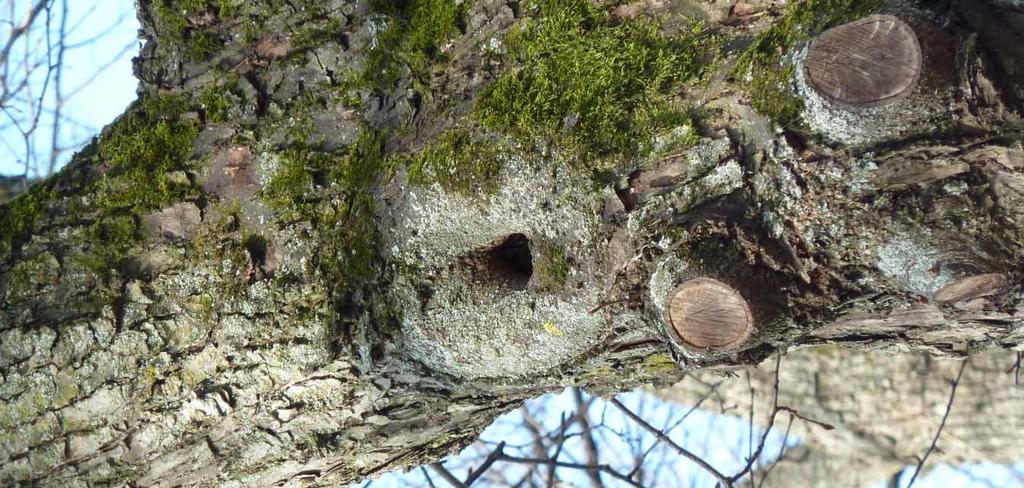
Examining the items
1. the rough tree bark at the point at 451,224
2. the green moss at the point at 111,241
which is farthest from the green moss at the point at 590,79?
the green moss at the point at 111,241

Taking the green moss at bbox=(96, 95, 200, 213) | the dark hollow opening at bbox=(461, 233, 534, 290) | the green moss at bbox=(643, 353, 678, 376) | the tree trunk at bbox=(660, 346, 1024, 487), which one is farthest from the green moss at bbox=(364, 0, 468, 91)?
the tree trunk at bbox=(660, 346, 1024, 487)

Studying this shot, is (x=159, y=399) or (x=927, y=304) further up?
(x=159, y=399)

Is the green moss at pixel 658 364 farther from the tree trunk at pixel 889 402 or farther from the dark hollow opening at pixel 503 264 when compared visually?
the tree trunk at pixel 889 402

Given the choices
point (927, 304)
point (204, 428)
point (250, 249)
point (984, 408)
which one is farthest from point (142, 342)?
point (984, 408)

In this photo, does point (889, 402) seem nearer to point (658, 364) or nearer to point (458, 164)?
point (658, 364)

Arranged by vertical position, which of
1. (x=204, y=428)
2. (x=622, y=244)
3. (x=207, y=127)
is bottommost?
(x=204, y=428)

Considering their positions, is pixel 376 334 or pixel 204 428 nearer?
pixel 376 334

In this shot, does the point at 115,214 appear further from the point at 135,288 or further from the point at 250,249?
the point at 250,249
